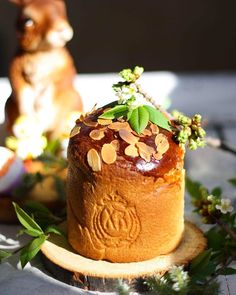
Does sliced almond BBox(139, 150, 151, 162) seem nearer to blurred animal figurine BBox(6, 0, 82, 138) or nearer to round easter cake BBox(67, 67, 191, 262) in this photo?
round easter cake BBox(67, 67, 191, 262)

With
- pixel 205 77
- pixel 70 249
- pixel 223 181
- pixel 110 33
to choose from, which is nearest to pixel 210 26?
pixel 110 33

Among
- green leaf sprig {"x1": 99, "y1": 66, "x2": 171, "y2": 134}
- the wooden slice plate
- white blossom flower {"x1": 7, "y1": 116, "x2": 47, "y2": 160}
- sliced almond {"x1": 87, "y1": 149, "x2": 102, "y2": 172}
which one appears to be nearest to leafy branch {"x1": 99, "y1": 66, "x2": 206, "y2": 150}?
green leaf sprig {"x1": 99, "y1": 66, "x2": 171, "y2": 134}

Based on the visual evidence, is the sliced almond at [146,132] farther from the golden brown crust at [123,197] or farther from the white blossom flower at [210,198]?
the white blossom flower at [210,198]

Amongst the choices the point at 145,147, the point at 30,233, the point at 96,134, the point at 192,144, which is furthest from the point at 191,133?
the point at 30,233

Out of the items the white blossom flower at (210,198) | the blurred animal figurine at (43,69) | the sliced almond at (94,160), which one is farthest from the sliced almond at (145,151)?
the blurred animal figurine at (43,69)

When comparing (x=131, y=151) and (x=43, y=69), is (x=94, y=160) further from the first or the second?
(x=43, y=69)

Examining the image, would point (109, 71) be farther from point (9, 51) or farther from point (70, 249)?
point (70, 249)
